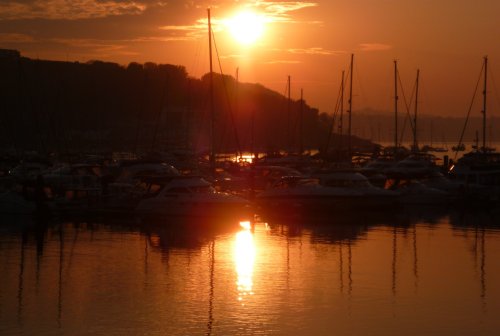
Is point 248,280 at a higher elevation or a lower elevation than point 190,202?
lower

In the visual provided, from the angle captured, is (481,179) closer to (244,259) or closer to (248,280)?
(244,259)

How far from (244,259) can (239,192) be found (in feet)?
77.4

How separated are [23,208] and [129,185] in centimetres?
708

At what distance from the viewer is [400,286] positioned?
25.5 m

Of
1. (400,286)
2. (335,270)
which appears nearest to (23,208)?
(335,270)

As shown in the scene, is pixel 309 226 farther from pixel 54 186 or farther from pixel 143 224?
pixel 54 186

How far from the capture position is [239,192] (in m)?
53.6

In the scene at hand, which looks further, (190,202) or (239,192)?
(239,192)

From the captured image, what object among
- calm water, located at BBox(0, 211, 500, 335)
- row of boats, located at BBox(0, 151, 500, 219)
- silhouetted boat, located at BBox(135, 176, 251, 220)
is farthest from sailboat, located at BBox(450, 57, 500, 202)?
silhouetted boat, located at BBox(135, 176, 251, 220)

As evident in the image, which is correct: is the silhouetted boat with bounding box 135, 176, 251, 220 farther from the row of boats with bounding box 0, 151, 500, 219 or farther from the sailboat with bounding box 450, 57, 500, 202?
the sailboat with bounding box 450, 57, 500, 202

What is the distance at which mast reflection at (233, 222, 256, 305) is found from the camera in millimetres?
24688

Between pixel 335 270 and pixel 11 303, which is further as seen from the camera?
pixel 335 270

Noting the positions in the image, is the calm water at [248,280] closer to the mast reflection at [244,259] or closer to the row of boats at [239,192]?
the mast reflection at [244,259]

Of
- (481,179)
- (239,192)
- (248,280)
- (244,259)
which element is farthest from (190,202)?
(481,179)
